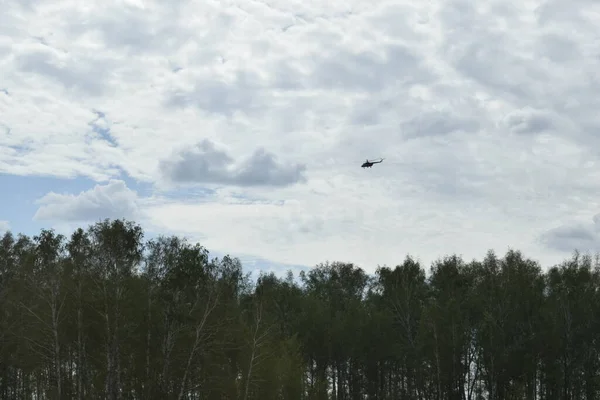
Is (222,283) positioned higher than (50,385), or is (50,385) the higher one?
(222,283)

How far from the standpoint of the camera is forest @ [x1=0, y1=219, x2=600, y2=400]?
5244 cm

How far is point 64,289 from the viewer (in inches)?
2176

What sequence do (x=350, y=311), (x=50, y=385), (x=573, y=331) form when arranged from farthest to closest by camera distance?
(x=350, y=311) → (x=573, y=331) → (x=50, y=385)

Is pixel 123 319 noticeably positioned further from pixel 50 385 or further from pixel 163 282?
pixel 50 385

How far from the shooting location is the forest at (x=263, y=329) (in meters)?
52.4

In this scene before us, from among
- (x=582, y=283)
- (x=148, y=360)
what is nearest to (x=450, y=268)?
(x=582, y=283)

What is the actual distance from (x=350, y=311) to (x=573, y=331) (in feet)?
89.5

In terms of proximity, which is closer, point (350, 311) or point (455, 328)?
point (455, 328)

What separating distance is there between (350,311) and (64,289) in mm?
40774

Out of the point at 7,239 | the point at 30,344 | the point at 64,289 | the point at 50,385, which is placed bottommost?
the point at 50,385

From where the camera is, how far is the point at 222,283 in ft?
177

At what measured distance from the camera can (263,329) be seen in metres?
63.6

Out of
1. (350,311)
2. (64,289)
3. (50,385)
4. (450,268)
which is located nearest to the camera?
(64,289)

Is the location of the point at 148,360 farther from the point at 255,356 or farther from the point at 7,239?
the point at 7,239
